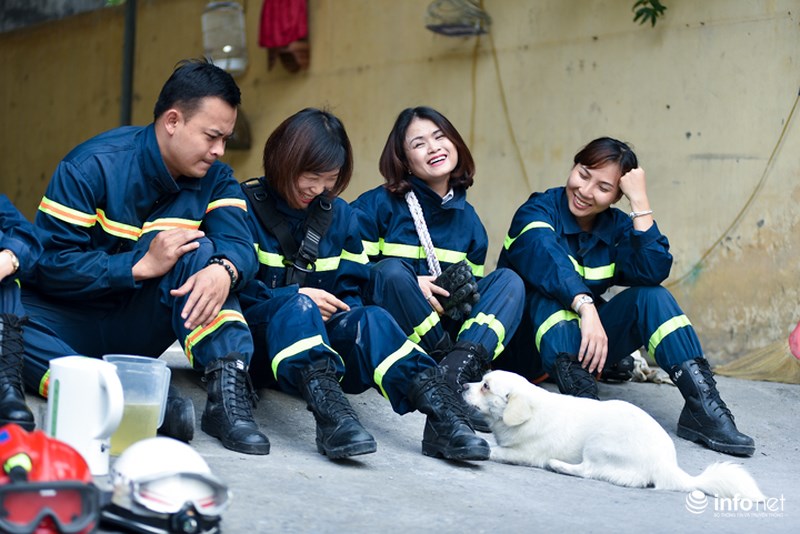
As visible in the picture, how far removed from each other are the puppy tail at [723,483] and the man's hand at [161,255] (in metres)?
1.71

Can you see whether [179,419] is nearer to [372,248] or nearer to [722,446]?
[372,248]

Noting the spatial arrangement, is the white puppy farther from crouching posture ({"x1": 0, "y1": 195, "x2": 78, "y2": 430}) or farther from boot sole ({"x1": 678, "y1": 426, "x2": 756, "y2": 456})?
crouching posture ({"x1": 0, "y1": 195, "x2": 78, "y2": 430})

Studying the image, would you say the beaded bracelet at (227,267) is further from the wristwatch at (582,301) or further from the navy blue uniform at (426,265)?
the wristwatch at (582,301)

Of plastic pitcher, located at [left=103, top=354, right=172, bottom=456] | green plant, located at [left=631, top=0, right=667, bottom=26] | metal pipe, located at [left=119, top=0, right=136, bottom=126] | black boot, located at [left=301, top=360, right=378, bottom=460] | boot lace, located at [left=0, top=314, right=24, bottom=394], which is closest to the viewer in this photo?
plastic pitcher, located at [left=103, top=354, right=172, bottom=456]

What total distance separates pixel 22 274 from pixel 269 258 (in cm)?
91

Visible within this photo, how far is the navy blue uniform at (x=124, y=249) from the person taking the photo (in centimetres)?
331

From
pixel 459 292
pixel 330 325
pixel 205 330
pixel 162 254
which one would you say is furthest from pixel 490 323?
pixel 162 254

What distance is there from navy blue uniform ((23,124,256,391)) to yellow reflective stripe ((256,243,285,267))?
21 cm

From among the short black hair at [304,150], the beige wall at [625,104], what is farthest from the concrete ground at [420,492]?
the beige wall at [625,104]

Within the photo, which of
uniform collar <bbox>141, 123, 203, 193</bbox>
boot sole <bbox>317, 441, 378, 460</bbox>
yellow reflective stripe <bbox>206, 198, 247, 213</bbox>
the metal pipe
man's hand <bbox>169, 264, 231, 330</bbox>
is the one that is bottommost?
boot sole <bbox>317, 441, 378, 460</bbox>

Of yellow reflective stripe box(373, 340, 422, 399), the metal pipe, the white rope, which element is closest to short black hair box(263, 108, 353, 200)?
the white rope

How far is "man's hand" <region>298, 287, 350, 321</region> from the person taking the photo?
3.68 m

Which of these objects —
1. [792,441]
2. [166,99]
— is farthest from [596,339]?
[166,99]

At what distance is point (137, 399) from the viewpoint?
9.61ft
